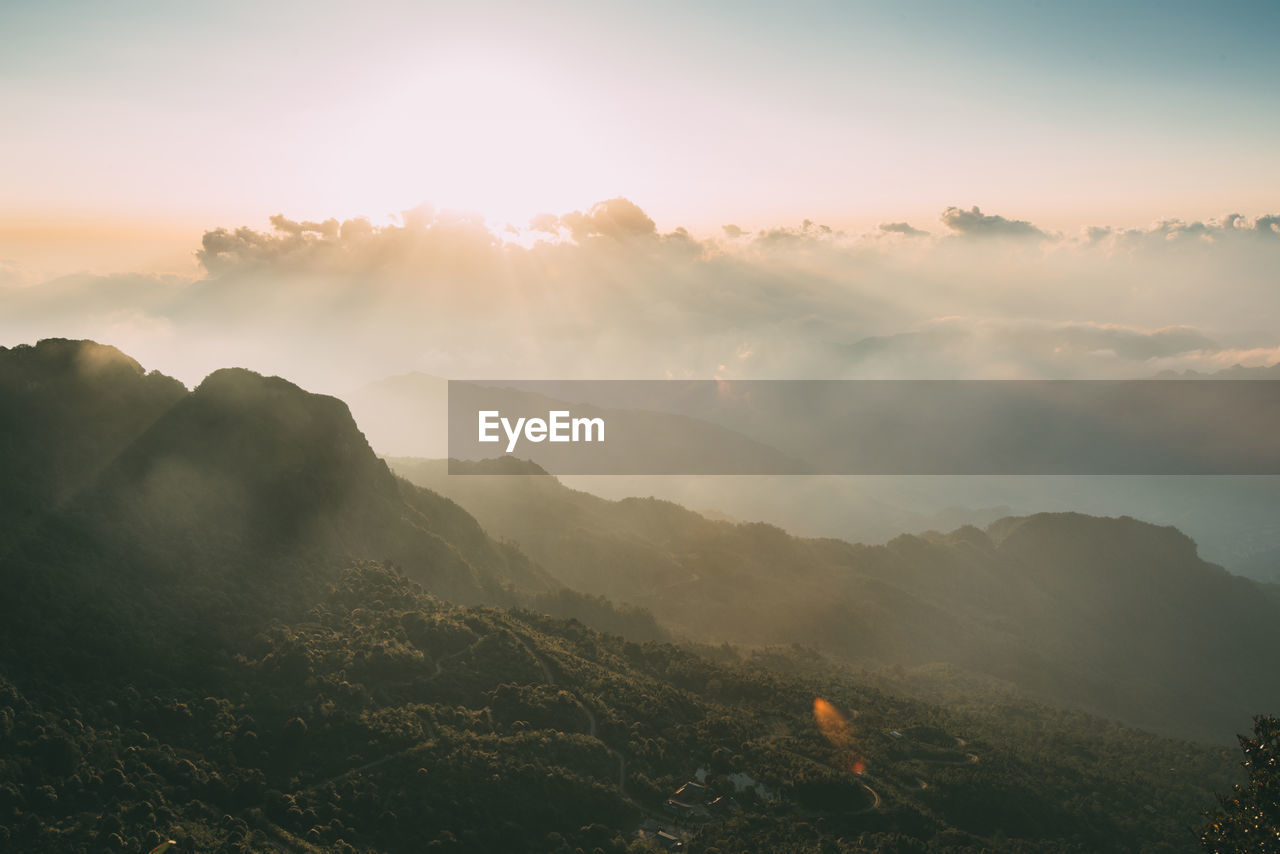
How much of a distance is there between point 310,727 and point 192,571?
30.9 m

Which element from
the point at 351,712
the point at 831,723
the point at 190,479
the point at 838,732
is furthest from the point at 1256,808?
the point at 190,479

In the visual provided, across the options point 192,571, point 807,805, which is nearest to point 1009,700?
point 807,805

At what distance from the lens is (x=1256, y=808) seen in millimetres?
49656

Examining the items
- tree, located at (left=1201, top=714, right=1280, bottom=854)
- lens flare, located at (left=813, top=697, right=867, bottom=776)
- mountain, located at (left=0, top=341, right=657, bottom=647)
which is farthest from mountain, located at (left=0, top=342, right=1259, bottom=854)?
tree, located at (left=1201, top=714, right=1280, bottom=854)

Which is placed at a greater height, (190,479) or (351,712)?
(190,479)

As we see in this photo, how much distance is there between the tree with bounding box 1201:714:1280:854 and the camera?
48375mm

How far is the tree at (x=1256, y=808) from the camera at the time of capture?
48375 mm

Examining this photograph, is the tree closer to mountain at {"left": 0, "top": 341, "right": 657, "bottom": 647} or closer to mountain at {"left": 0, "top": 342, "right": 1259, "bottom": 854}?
mountain at {"left": 0, "top": 342, "right": 1259, "bottom": 854}

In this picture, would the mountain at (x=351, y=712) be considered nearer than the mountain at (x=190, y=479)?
Yes

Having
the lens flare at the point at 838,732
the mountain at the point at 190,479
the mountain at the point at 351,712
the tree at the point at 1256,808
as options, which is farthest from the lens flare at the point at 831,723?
the mountain at the point at 190,479

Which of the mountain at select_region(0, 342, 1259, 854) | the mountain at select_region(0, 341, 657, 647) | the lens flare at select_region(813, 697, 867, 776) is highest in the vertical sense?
the mountain at select_region(0, 341, 657, 647)

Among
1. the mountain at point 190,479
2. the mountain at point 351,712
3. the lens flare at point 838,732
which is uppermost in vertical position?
the mountain at point 190,479

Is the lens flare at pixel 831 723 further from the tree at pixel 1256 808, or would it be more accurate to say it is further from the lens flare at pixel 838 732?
the tree at pixel 1256 808

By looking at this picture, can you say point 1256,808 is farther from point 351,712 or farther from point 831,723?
point 351,712
